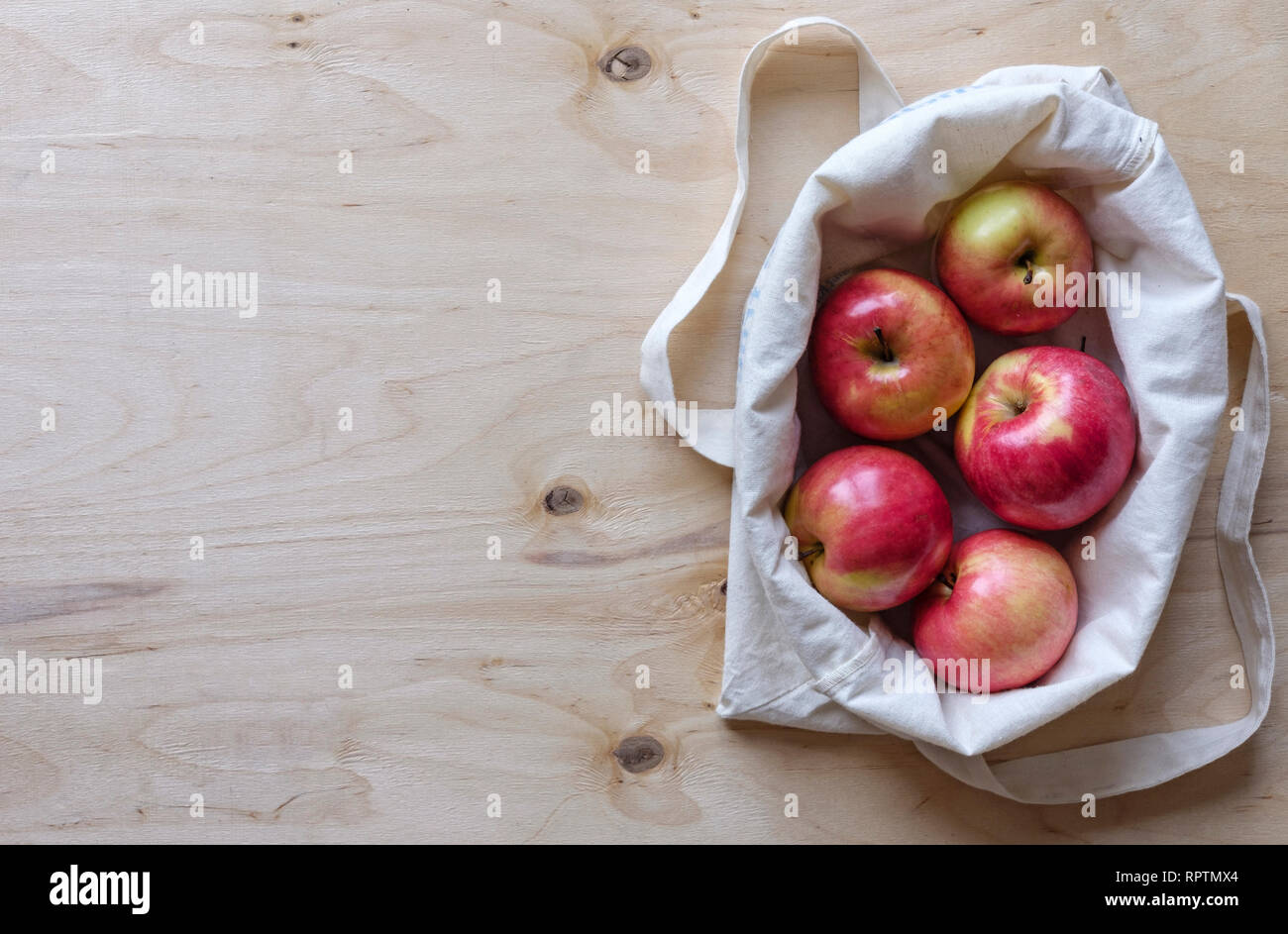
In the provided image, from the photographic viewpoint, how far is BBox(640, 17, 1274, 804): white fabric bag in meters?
0.61

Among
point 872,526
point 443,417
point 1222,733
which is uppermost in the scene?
point 443,417

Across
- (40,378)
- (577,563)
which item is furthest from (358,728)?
(40,378)

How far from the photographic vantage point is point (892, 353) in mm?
618

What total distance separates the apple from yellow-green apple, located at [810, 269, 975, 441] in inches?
1.0

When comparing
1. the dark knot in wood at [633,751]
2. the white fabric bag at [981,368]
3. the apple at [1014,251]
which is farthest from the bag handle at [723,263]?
the dark knot in wood at [633,751]

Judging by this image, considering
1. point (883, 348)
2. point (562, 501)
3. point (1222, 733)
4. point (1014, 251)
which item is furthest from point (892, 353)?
point (1222, 733)

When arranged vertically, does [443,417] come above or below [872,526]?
above

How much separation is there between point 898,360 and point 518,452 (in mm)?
284

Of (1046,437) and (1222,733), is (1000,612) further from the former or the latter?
(1222,733)

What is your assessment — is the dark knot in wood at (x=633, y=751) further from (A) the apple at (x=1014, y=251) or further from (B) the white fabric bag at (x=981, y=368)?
(A) the apple at (x=1014, y=251)

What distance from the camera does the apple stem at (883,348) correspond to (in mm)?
607

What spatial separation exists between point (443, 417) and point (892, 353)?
33 centimetres

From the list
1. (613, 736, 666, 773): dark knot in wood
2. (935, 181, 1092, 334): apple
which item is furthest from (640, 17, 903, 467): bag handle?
(613, 736, 666, 773): dark knot in wood

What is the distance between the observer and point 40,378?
2.26 feet
